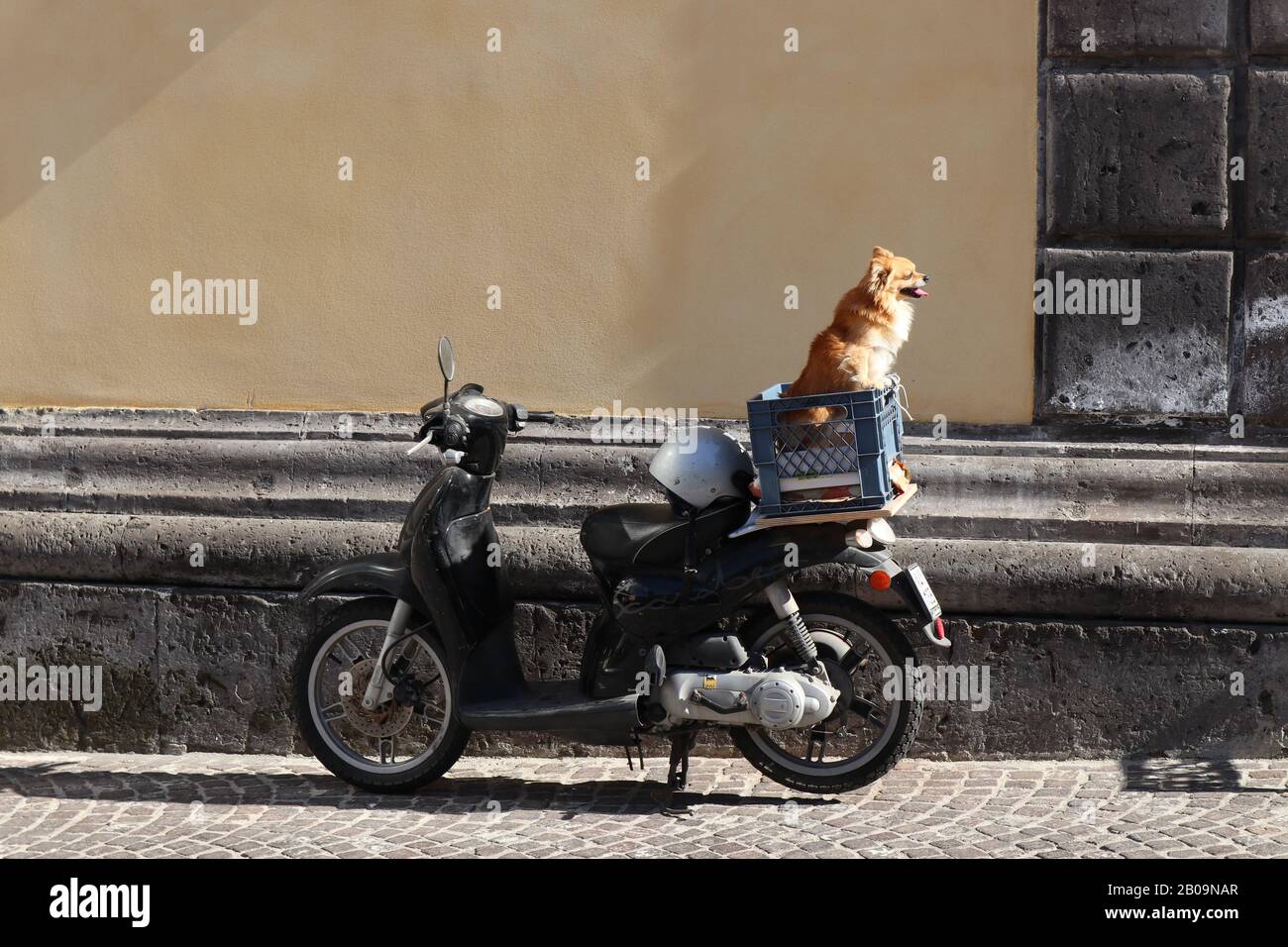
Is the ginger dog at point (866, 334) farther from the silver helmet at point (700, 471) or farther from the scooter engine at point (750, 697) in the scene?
the scooter engine at point (750, 697)

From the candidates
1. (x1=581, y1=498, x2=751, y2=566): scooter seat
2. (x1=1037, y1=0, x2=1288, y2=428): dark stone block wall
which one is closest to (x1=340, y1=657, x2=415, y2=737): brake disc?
(x1=581, y1=498, x2=751, y2=566): scooter seat

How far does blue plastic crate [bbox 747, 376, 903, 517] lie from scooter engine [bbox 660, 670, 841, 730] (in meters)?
0.51

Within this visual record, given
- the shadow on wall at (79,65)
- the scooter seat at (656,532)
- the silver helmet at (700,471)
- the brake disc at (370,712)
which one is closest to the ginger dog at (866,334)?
the silver helmet at (700,471)

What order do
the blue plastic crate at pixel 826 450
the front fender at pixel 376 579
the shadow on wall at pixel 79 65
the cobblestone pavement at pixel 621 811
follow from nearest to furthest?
1. the cobblestone pavement at pixel 621 811
2. the blue plastic crate at pixel 826 450
3. the front fender at pixel 376 579
4. the shadow on wall at pixel 79 65

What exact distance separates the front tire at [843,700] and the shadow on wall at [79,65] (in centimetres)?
327

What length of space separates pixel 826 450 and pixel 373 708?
169 centimetres

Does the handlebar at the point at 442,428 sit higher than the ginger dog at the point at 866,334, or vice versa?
the ginger dog at the point at 866,334

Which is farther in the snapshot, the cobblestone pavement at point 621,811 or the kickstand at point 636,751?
the kickstand at point 636,751

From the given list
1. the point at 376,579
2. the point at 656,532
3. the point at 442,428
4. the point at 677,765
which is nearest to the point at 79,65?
the point at 442,428

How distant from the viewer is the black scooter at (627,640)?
16.3ft

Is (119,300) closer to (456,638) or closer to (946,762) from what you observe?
(456,638)

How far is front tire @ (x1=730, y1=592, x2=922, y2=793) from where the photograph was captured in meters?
5.00

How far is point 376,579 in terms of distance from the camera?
204 inches

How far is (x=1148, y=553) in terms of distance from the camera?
5.57 metres
